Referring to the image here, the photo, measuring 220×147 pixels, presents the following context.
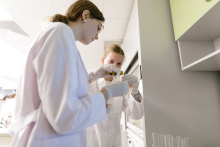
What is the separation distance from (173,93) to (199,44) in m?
0.48

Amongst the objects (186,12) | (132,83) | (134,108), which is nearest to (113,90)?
(132,83)

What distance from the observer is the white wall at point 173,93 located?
1068mm

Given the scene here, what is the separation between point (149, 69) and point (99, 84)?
0.50m

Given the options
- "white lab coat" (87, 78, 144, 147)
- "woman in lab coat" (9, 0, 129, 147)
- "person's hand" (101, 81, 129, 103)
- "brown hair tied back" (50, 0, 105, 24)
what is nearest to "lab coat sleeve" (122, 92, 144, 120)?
"white lab coat" (87, 78, 144, 147)

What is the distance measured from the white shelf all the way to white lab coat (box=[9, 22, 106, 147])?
840 millimetres

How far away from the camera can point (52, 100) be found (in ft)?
1.52

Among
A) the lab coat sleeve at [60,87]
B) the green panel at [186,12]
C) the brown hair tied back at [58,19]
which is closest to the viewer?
the lab coat sleeve at [60,87]

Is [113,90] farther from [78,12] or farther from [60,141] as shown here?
[78,12]

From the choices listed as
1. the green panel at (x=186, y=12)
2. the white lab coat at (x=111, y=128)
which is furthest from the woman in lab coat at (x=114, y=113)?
the green panel at (x=186, y=12)

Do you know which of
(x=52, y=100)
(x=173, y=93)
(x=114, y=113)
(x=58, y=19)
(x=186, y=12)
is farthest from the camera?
(x=114, y=113)

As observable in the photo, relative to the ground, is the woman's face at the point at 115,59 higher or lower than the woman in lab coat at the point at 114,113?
higher

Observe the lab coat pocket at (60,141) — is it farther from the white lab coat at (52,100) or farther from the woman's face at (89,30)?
the woman's face at (89,30)

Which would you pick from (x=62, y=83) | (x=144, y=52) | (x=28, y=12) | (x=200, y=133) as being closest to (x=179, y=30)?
(x=144, y=52)

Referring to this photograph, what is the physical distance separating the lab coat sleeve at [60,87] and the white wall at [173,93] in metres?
0.71
